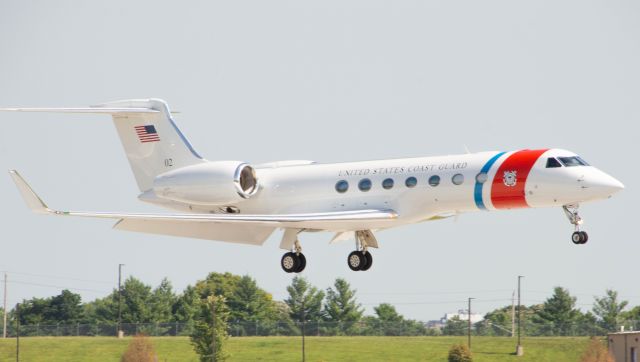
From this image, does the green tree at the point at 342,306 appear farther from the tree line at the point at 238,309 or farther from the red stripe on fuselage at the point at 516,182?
the red stripe on fuselage at the point at 516,182

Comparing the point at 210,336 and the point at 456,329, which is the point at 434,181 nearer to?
the point at 210,336

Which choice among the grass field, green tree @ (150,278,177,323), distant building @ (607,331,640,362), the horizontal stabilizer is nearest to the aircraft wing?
the horizontal stabilizer

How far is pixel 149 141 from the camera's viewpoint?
50656 millimetres

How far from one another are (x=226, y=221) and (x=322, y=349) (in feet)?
135

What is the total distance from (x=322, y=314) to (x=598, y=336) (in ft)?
103

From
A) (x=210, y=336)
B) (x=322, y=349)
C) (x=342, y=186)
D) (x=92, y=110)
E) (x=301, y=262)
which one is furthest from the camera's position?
(x=322, y=349)

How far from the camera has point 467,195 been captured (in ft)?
143

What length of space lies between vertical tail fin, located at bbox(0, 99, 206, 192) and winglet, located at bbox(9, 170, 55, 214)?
7115 mm

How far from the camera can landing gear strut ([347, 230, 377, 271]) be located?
47250 mm

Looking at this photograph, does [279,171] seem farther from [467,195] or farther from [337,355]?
[337,355]

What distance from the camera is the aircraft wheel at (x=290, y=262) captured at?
47.3 meters

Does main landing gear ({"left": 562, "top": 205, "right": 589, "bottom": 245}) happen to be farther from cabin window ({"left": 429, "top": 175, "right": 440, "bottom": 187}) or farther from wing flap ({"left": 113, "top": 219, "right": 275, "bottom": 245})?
wing flap ({"left": 113, "top": 219, "right": 275, "bottom": 245})

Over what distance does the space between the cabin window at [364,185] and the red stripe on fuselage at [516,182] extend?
14.5ft

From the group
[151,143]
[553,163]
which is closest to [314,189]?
[151,143]
